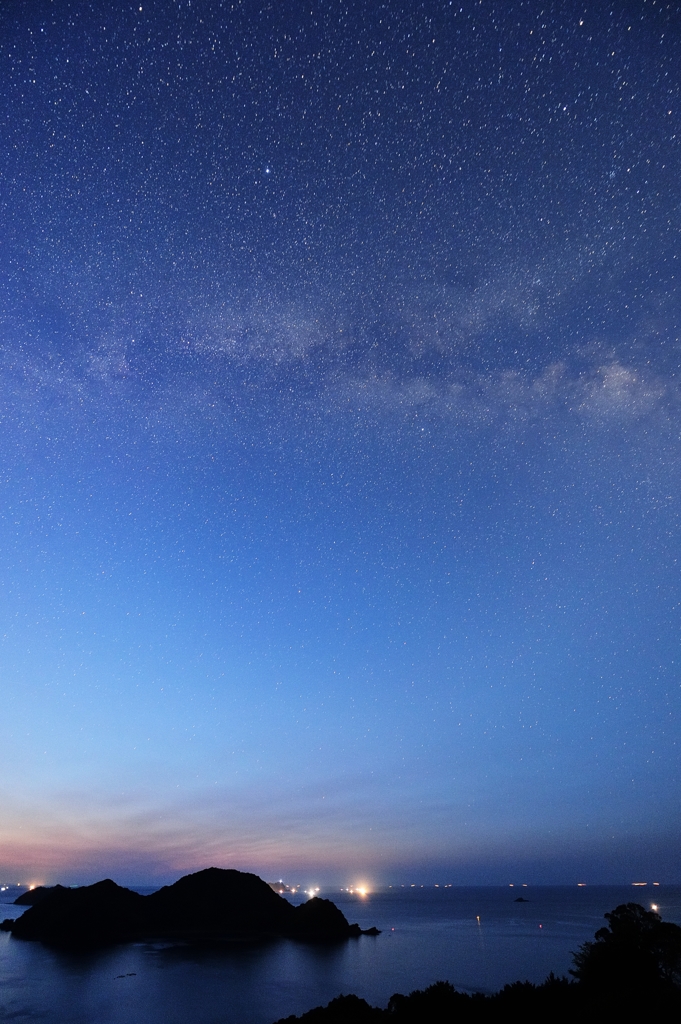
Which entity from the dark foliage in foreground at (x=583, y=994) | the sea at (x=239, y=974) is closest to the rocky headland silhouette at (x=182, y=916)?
the sea at (x=239, y=974)

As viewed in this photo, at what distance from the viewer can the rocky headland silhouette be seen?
102 m

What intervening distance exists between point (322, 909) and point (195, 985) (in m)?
54.1

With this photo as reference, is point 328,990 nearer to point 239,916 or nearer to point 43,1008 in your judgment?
point 43,1008

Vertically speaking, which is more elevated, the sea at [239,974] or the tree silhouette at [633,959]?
the tree silhouette at [633,959]

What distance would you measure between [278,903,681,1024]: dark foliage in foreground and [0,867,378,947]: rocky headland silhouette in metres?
86.8

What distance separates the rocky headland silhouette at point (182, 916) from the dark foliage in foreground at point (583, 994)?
86791 millimetres

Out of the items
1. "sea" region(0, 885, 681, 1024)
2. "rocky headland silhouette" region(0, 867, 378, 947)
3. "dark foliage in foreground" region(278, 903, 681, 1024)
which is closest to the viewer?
"dark foliage in foreground" region(278, 903, 681, 1024)

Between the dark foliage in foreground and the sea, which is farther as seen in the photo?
the sea

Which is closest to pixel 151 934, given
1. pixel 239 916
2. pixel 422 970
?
pixel 239 916

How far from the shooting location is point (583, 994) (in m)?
26.7

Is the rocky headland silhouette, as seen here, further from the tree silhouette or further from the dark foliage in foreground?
the tree silhouette

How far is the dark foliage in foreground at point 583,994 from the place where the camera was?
79.8ft

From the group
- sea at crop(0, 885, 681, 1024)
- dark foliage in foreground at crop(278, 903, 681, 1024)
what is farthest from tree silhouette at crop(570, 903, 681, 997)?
sea at crop(0, 885, 681, 1024)

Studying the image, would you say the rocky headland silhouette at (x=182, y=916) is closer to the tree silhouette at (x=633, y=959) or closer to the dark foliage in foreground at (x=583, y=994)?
the dark foliage in foreground at (x=583, y=994)
